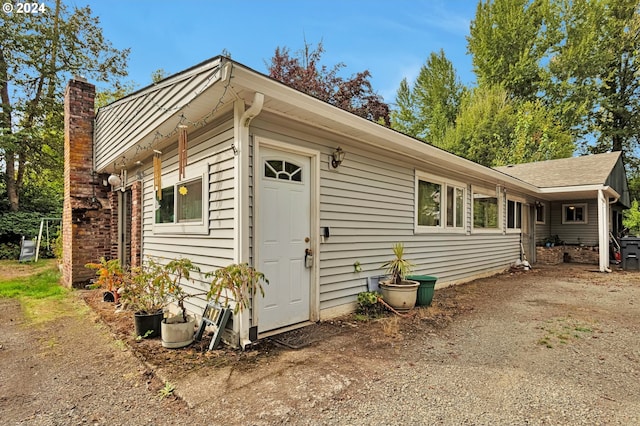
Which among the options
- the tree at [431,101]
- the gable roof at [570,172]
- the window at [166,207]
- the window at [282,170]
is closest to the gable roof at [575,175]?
the gable roof at [570,172]

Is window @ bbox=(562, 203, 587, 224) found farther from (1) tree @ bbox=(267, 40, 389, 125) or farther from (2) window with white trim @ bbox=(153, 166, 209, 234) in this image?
(2) window with white trim @ bbox=(153, 166, 209, 234)

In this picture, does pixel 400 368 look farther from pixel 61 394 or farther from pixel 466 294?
pixel 466 294

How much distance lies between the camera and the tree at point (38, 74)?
518 inches

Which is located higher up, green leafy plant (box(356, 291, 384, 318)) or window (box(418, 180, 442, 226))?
window (box(418, 180, 442, 226))

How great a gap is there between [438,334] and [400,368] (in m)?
1.23

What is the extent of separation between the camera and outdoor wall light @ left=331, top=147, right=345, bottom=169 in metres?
4.67

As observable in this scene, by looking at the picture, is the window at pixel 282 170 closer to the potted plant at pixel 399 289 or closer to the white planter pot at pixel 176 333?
the white planter pot at pixel 176 333

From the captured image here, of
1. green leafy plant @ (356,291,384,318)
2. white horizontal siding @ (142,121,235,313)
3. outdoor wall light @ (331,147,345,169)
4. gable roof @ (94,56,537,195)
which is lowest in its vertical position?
green leafy plant @ (356,291,384,318)

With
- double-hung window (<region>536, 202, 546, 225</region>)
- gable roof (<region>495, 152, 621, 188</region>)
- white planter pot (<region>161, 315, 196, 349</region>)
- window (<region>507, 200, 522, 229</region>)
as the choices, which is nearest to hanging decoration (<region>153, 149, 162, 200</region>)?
white planter pot (<region>161, 315, 196, 349</region>)

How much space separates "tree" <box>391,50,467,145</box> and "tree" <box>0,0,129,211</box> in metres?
17.5

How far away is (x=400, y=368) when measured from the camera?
320cm

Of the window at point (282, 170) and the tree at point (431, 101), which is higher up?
the tree at point (431, 101)

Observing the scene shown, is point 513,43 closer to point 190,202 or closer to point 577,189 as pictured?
point 577,189

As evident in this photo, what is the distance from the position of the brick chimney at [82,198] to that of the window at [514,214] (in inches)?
411
